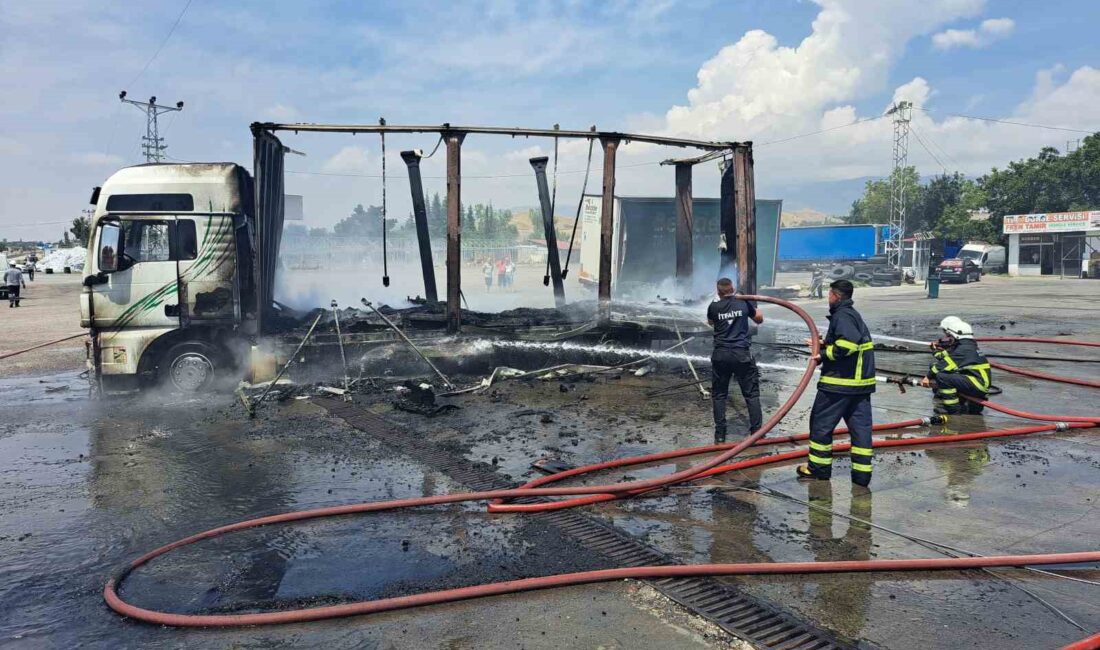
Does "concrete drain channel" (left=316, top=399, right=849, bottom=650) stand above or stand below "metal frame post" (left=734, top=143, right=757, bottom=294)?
below

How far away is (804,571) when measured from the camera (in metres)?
3.98

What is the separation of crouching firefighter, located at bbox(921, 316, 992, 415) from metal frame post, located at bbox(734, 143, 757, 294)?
3596 millimetres

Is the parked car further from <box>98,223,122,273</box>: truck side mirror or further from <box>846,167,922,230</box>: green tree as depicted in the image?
<box>846,167,922,230</box>: green tree

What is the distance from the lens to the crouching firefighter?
8031mm

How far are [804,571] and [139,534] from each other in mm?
4547

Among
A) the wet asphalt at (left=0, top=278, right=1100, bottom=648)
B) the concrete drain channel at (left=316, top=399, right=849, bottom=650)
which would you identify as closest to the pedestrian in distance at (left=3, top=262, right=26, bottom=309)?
the wet asphalt at (left=0, top=278, right=1100, bottom=648)

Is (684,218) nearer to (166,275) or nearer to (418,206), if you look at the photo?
→ (418,206)

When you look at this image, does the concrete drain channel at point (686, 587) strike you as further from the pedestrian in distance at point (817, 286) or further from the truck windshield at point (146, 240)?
the pedestrian in distance at point (817, 286)

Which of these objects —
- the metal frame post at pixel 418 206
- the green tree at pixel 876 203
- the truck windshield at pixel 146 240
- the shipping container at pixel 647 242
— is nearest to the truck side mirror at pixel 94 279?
the truck windshield at pixel 146 240

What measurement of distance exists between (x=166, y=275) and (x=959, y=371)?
10350 mm

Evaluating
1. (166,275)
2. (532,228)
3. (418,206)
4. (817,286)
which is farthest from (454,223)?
(532,228)

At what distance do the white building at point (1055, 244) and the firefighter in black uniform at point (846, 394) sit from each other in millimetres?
43460

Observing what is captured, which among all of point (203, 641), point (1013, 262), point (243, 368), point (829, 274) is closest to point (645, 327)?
point (243, 368)

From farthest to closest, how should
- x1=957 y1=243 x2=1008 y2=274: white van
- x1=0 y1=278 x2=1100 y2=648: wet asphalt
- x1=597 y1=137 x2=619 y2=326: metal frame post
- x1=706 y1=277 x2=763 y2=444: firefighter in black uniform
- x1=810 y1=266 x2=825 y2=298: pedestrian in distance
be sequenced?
x1=957 y1=243 x2=1008 y2=274: white van → x1=810 y1=266 x2=825 y2=298: pedestrian in distance → x1=597 y1=137 x2=619 y2=326: metal frame post → x1=706 y1=277 x2=763 y2=444: firefighter in black uniform → x1=0 y1=278 x2=1100 y2=648: wet asphalt
